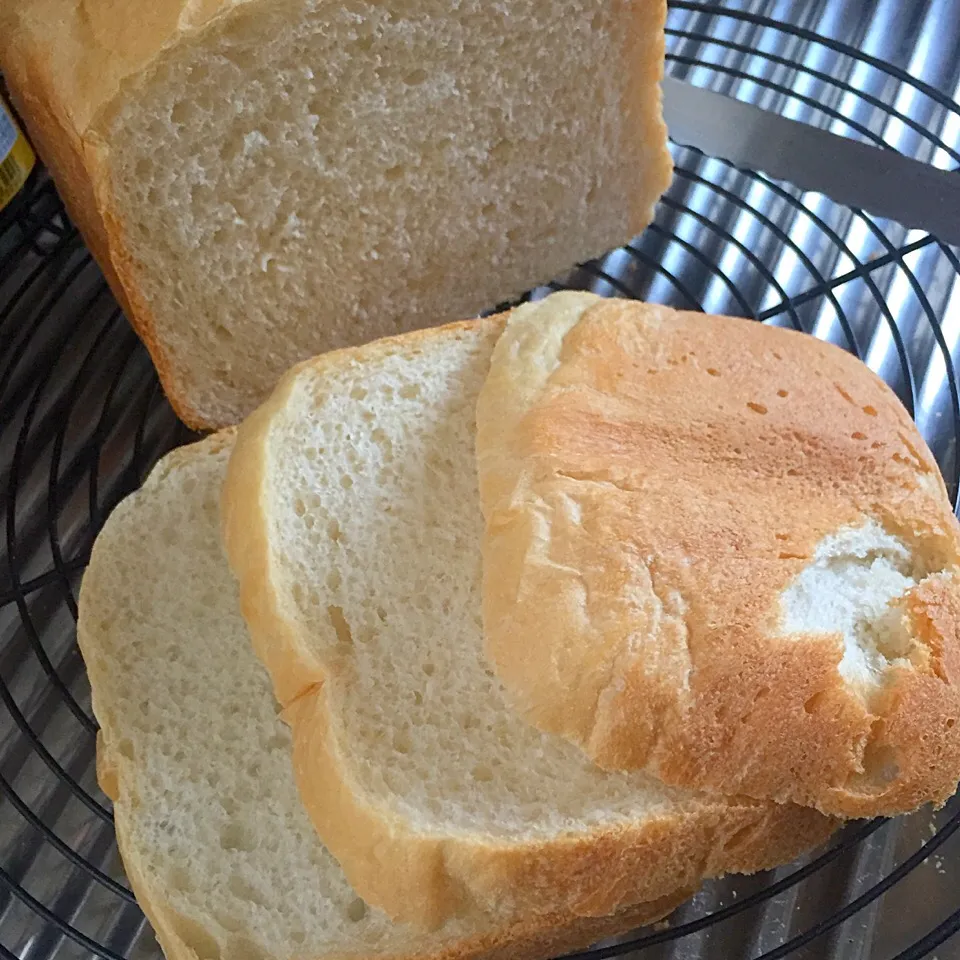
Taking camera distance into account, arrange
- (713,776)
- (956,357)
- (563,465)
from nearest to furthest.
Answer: (713,776)
(563,465)
(956,357)

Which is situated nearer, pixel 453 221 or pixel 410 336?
pixel 410 336

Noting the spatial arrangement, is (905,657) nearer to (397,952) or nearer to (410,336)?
(397,952)

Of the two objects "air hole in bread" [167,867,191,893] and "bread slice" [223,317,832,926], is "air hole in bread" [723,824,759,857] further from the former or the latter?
"air hole in bread" [167,867,191,893]

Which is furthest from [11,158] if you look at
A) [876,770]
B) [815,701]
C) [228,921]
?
[876,770]

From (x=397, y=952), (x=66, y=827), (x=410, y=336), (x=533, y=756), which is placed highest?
(x=410, y=336)

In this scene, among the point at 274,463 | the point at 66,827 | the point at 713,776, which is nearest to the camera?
the point at 713,776

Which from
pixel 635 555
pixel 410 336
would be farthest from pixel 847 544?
pixel 410 336

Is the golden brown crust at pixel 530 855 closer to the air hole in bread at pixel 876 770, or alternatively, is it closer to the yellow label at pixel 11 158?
the air hole in bread at pixel 876 770
